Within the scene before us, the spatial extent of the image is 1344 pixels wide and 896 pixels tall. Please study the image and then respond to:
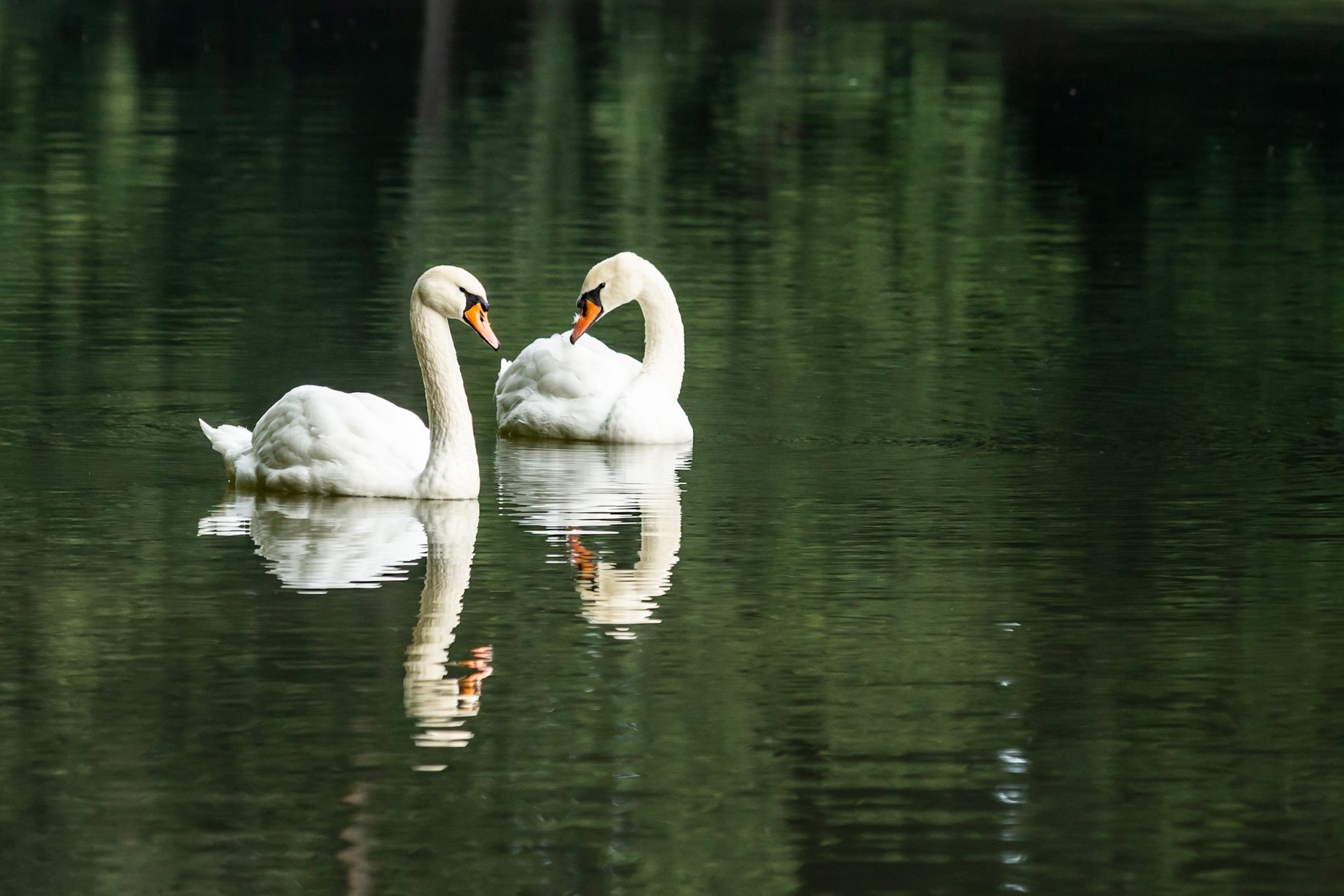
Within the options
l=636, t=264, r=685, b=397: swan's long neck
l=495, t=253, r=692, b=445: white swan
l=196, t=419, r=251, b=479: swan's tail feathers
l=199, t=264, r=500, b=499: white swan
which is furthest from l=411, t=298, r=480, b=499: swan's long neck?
l=636, t=264, r=685, b=397: swan's long neck

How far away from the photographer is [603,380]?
16609 millimetres

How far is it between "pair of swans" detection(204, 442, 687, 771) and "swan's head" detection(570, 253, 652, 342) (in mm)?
1465

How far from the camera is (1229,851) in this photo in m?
8.10

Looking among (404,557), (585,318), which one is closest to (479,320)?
(404,557)

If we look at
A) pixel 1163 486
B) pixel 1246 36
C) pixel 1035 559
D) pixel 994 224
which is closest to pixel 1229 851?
pixel 1035 559

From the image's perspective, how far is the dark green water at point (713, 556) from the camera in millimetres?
8312

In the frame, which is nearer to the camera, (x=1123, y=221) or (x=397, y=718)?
(x=397, y=718)

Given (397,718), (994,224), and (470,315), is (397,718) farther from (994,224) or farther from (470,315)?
(994,224)

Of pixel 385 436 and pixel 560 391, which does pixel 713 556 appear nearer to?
pixel 385 436

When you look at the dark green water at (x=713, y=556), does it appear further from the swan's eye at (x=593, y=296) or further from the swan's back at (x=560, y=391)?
the swan's eye at (x=593, y=296)

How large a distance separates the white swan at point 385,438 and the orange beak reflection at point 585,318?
8.58 ft

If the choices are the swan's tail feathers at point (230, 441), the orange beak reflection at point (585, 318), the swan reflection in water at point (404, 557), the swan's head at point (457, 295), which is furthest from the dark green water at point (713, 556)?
the swan's head at point (457, 295)

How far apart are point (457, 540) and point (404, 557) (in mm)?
526

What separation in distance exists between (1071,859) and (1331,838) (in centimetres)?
81
